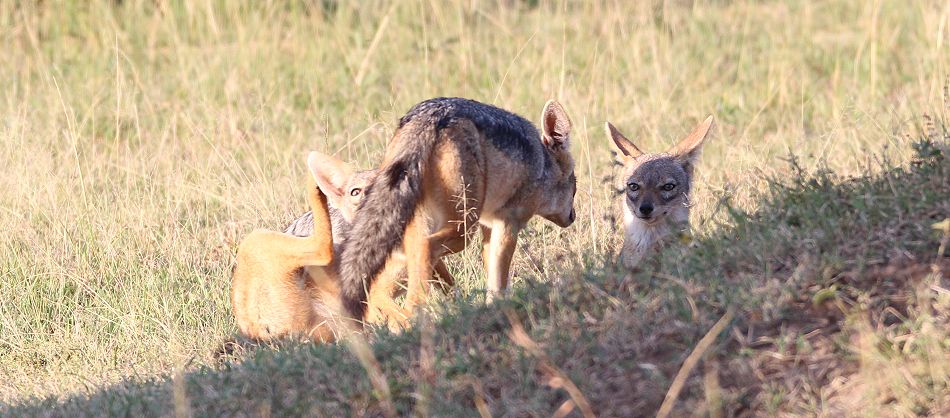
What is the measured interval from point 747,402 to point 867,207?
115cm

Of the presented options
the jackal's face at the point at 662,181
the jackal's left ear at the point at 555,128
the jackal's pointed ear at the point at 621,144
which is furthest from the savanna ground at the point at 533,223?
the jackal's left ear at the point at 555,128

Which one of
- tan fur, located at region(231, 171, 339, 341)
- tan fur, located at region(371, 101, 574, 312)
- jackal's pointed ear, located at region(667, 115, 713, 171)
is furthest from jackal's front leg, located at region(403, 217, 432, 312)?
jackal's pointed ear, located at region(667, 115, 713, 171)

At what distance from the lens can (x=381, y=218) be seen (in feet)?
16.4

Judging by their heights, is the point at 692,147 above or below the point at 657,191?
above

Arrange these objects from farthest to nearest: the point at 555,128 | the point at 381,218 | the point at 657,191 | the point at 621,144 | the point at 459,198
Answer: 1. the point at 621,144
2. the point at 555,128
3. the point at 657,191
4. the point at 459,198
5. the point at 381,218

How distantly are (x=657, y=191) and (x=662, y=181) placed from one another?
69 mm

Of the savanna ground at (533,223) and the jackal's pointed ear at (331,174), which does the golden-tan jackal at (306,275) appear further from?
the savanna ground at (533,223)

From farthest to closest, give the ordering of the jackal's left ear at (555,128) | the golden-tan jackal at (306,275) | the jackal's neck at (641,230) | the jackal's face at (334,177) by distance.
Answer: the jackal's left ear at (555,128), the jackal's neck at (641,230), the jackal's face at (334,177), the golden-tan jackal at (306,275)

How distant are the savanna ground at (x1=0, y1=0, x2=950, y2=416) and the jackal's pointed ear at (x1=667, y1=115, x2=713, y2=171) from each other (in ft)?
0.63

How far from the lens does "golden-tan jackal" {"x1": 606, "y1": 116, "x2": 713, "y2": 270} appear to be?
6.34m

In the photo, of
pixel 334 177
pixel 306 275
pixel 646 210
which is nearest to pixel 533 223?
pixel 646 210

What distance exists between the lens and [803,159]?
784cm

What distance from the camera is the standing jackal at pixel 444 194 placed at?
505cm

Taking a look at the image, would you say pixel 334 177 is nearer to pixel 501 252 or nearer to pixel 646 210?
pixel 501 252
